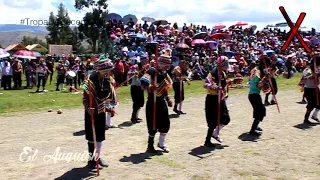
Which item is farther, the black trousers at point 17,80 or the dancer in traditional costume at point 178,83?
the black trousers at point 17,80

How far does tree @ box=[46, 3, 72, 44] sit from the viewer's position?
→ 2155 inches

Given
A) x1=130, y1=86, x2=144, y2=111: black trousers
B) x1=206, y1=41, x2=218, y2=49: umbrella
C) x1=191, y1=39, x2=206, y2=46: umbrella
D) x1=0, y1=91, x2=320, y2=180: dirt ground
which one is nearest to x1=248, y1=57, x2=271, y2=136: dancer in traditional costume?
x1=0, y1=91, x2=320, y2=180: dirt ground

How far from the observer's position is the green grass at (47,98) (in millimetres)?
14242

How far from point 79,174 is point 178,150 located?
228cm

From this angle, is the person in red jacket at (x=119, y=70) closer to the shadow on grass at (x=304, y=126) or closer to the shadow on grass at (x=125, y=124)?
the shadow on grass at (x=125, y=124)

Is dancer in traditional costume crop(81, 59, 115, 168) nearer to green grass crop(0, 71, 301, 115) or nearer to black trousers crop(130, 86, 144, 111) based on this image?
black trousers crop(130, 86, 144, 111)

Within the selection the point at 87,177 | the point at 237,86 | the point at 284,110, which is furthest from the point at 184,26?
the point at 87,177

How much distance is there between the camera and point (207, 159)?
7332mm

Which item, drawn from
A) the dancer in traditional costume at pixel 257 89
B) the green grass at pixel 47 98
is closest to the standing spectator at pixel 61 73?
the green grass at pixel 47 98

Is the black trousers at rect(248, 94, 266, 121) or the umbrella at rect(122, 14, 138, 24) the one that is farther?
the umbrella at rect(122, 14, 138, 24)

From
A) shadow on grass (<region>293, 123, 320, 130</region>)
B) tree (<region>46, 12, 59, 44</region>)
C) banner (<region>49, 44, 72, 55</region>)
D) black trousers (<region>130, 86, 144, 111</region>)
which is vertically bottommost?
shadow on grass (<region>293, 123, 320, 130</region>)

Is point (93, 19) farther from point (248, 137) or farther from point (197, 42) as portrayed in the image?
point (248, 137)

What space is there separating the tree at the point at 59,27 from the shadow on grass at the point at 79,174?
4887 cm

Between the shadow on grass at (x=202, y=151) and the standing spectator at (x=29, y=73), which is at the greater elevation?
the standing spectator at (x=29, y=73)
